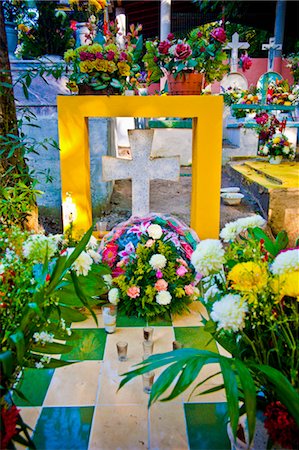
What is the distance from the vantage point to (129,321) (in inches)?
111

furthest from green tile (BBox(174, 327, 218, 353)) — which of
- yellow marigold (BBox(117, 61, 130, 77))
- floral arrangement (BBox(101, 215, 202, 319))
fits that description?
yellow marigold (BBox(117, 61, 130, 77))

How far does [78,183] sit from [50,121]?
3.99ft

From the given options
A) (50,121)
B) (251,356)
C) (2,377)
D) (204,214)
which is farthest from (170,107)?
(2,377)

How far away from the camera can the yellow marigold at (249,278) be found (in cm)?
133

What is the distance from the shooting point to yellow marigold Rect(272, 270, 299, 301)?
129 centimetres

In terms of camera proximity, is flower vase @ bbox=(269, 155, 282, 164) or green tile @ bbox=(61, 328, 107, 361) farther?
flower vase @ bbox=(269, 155, 282, 164)

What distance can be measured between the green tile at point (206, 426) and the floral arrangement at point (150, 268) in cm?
84

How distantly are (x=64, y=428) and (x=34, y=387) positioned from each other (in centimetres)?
34

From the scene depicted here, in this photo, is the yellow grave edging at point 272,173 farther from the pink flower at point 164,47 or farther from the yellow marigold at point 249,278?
the yellow marigold at point 249,278

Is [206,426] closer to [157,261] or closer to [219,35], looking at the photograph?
[157,261]

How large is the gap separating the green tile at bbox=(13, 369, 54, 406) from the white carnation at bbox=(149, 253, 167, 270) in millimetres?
911

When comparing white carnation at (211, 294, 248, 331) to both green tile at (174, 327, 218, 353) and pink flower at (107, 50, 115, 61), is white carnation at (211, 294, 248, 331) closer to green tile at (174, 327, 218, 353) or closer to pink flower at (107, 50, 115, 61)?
green tile at (174, 327, 218, 353)

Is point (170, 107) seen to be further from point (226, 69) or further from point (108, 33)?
point (108, 33)

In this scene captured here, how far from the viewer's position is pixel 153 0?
10.8 meters
